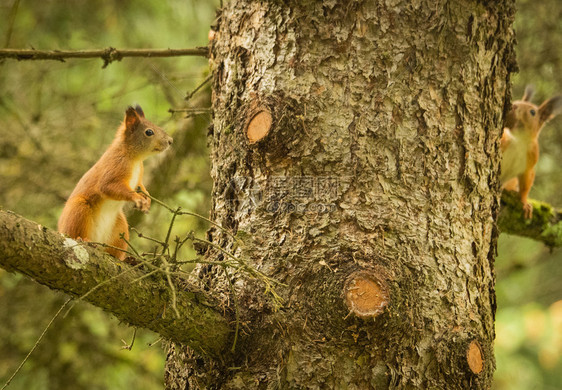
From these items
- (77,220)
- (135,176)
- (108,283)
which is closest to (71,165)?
(135,176)

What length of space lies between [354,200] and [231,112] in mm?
628

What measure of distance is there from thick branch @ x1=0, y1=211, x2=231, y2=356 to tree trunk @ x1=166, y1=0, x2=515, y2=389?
0.14 m

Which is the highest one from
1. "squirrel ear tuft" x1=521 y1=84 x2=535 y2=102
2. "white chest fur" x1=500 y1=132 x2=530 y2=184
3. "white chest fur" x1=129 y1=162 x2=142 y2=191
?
"squirrel ear tuft" x1=521 y1=84 x2=535 y2=102

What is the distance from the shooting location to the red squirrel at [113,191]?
245 centimetres

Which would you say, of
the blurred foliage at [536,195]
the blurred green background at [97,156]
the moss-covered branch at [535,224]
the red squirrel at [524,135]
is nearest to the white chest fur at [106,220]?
the blurred green background at [97,156]

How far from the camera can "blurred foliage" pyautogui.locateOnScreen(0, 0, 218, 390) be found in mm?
4051

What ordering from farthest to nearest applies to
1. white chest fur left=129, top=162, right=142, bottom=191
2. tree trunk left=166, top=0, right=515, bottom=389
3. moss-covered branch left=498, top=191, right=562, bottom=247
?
moss-covered branch left=498, top=191, right=562, bottom=247, white chest fur left=129, top=162, right=142, bottom=191, tree trunk left=166, top=0, right=515, bottom=389

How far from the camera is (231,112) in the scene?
223cm

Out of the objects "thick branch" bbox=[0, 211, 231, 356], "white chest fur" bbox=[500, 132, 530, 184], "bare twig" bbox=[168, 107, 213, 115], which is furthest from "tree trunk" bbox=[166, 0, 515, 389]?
"white chest fur" bbox=[500, 132, 530, 184]

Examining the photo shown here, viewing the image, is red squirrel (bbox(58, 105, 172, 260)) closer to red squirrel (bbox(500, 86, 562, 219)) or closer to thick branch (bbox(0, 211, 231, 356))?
thick branch (bbox(0, 211, 231, 356))

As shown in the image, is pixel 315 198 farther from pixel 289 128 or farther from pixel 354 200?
pixel 289 128

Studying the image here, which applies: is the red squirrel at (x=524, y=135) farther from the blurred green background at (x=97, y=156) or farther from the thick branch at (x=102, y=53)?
the thick branch at (x=102, y=53)

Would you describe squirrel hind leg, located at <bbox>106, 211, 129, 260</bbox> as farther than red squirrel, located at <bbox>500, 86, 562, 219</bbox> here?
No

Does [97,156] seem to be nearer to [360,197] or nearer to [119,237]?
[119,237]
